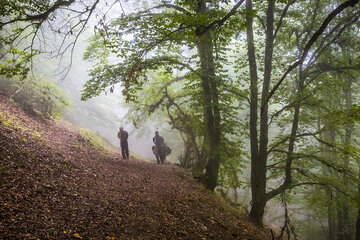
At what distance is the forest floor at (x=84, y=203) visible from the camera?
149 inches

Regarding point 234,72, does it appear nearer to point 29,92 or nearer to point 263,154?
point 263,154

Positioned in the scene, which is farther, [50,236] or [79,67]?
[79,67]

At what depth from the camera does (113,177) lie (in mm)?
7609

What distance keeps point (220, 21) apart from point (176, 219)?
4.99 metres

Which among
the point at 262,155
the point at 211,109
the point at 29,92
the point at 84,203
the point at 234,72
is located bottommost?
the point at 84,203

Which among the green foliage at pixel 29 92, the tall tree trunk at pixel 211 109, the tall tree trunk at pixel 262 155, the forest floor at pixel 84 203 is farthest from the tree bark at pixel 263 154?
the green foliage at pixel 29 92

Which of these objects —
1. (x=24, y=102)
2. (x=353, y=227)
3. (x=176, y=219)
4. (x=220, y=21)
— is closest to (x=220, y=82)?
(x=220, y=21)

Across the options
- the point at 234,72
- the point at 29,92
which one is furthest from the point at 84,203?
the point at 29,92

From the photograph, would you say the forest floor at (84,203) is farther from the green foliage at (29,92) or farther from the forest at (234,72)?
the green foliage at (29,92)

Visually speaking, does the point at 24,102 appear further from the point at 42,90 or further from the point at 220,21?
the point at 220,21

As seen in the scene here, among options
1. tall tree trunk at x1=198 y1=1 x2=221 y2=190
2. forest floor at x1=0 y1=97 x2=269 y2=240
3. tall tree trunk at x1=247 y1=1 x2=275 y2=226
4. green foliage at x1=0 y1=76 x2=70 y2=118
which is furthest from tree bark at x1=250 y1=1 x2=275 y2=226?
green foliage at x1=0 y1=76 x2=70 y2=118

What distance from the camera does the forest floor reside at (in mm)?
3773

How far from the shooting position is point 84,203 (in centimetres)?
494

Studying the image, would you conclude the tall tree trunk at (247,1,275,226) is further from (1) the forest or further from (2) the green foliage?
(2) the green foliage
